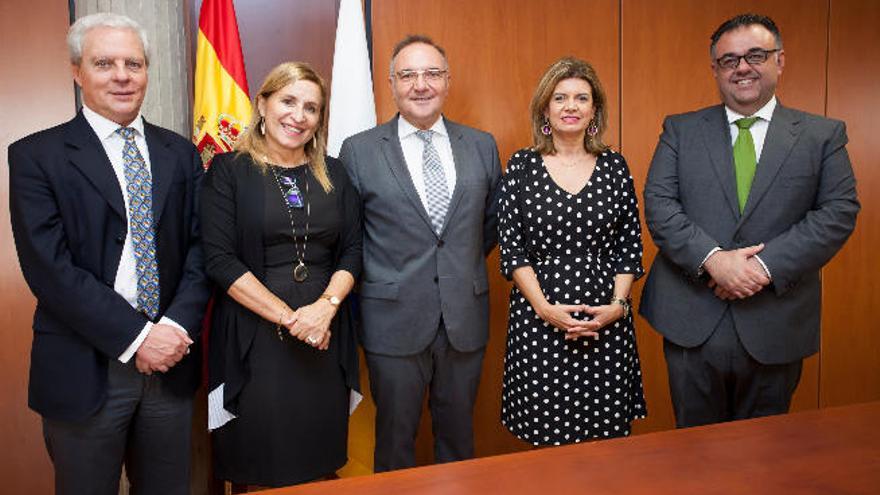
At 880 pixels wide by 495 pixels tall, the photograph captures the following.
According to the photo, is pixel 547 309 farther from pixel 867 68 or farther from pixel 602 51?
pixel 867 68

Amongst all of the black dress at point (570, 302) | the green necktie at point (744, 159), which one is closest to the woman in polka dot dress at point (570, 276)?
the black dress at point (570, 302)

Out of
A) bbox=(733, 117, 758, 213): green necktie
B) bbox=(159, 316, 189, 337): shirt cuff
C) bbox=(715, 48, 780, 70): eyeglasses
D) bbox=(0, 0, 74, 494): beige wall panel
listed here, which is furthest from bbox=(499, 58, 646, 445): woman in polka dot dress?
bbox=(0, 0, 74, 494): beige wall panel

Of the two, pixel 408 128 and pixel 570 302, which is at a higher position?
pixel 408 128

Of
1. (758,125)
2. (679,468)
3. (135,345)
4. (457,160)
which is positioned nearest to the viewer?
(679,468)

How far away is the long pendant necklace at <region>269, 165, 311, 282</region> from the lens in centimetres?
232

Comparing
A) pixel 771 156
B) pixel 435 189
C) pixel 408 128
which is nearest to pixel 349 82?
pixel 408 128

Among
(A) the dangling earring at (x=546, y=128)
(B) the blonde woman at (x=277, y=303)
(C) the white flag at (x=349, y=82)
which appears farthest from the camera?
(C) the white flag at (x=349, y=82)

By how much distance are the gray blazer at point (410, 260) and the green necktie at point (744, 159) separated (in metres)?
0.93

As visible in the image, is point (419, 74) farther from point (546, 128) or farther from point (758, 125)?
point (758, 125)

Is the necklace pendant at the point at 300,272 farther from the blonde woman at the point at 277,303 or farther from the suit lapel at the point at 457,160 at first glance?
the suit lapel at the point at 457,160

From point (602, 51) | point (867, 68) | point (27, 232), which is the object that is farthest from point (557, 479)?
point (867, 68)

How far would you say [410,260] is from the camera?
2627 millimetres

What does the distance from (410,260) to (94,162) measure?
1114 mm

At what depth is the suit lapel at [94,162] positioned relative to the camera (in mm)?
2039
